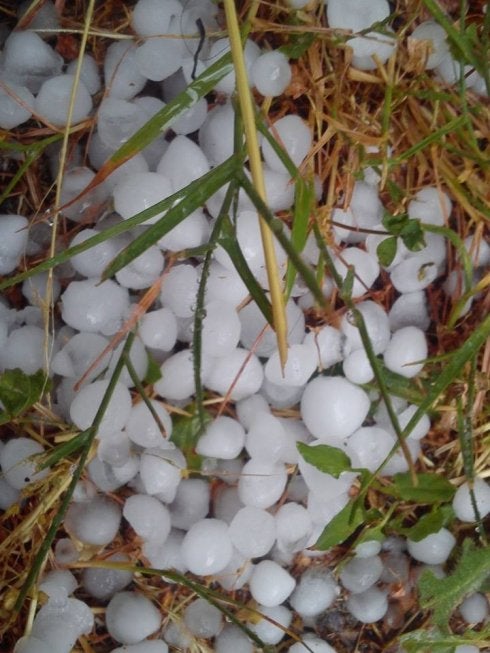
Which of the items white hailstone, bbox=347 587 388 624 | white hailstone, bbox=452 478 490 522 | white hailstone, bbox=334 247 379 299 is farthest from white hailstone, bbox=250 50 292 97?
white hailstone, bbox=347 587 388 624

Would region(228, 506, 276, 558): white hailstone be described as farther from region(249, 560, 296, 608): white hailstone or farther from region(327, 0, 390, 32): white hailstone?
region(327, 0, 390, 32): white hailstone

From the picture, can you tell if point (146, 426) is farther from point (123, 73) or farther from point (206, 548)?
point (123, 73)

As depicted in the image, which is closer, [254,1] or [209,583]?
[254,1]

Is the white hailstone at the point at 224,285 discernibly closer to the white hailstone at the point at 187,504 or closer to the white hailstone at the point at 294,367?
the white hailstone at the point at 294,367

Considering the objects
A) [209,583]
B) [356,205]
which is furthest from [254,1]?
[209,583]

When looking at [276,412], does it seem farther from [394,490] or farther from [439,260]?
[439,260]

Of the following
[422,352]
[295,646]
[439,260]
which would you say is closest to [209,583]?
[295,646]

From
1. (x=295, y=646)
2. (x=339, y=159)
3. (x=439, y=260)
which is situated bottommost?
(x=295, y=646)

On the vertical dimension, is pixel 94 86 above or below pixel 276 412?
above

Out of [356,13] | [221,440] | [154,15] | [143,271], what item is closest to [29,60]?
[154,15]
